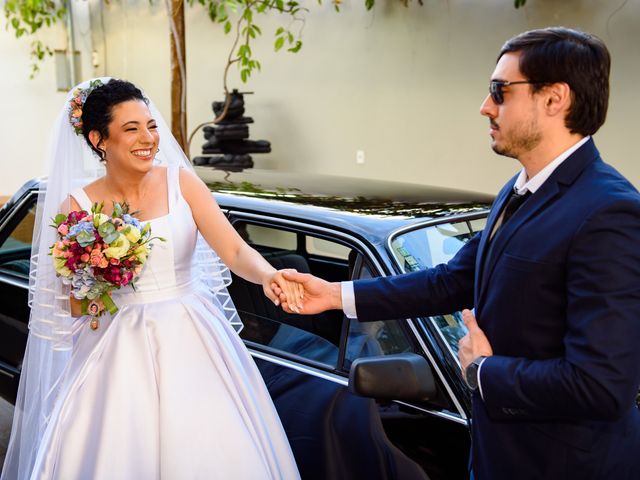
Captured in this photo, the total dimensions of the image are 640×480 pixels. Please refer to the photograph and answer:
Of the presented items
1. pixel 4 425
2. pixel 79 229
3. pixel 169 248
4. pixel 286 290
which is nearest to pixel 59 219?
pixel 79 229

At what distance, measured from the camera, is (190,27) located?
10227 millimetres

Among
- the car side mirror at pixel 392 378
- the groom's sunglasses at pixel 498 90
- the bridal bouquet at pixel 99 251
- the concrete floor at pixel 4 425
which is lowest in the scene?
the concrete floor at pixel 4 425

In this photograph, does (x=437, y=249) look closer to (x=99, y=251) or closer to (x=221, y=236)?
(x=221, y=236)

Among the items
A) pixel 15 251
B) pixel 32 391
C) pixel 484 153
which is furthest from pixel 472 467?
pixel 484 153

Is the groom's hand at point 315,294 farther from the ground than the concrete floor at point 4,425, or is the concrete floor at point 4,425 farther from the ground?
the groom's hand at point 315,294

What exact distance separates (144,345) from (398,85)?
6155 mm

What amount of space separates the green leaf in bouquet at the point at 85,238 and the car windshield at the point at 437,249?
103 centimetres

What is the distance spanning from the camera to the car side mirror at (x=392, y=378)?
2197 mm

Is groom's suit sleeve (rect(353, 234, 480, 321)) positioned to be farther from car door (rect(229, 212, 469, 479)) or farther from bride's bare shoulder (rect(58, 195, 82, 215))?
bride's bare shoulder (rect(58, 195, 82, 215))

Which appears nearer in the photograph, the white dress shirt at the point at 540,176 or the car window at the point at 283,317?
the white dress shirt at the point at 540,176

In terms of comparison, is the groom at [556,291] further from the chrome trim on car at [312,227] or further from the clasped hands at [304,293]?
the chrome trim on car at [312,227]

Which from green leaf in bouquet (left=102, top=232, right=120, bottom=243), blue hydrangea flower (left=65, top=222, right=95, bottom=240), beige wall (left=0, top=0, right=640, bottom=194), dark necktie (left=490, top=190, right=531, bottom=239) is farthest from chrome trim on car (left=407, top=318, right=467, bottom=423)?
beige wall (left=0, top=0, right=640, bottom=194)

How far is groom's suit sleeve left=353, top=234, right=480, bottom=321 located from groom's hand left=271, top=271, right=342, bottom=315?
0.13 m

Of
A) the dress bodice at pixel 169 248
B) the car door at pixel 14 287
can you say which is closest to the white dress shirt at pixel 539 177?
the dress bodice at pixel 169 248
